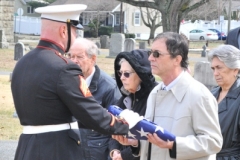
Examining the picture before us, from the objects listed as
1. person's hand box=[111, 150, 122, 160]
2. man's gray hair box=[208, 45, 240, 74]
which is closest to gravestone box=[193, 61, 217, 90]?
man's gray hair box=[208, 45, 240, 74]

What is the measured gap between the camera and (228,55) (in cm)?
487

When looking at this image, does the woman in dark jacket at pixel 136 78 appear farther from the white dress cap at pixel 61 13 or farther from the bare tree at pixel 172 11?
the bare tree at pixel 172 11

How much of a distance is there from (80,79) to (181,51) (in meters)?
Answer: 0.74

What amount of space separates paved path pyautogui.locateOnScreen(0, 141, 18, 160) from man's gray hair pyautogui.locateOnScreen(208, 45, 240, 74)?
15.1ft

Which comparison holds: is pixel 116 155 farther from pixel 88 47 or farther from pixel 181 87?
pixel 88 47

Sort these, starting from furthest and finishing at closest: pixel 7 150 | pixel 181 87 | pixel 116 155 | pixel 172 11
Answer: pixel 172 11 < pixel 7 150 < pixel 116 155 < pixel 181 87

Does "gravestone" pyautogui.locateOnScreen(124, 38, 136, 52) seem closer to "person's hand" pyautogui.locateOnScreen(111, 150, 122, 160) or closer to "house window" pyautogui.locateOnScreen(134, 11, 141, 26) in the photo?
"person's hand" pyautogui.locateOnScreen(111, 150, 122, 160)

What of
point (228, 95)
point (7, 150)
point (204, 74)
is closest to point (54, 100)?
point (228, 95)

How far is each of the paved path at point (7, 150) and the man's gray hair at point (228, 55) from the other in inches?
181

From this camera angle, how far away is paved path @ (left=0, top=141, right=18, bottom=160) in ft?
28.3

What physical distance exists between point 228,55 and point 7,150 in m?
5.06

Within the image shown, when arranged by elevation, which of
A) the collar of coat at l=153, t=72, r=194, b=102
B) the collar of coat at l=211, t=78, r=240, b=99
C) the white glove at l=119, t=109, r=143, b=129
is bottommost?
the white glove at l=119, t=109, r=143, b=129

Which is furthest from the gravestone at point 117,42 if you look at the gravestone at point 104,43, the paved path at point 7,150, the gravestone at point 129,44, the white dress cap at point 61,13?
the white dress cap at point 61,13

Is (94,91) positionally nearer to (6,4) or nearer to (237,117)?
(237,117)
